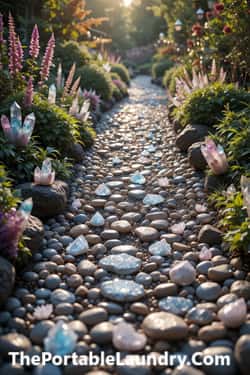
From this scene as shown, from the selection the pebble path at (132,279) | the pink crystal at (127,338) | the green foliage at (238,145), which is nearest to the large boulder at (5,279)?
the pebble path at (132,279)

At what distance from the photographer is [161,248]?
8.79ft

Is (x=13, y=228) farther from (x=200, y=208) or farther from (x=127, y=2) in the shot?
(x=127, y=2)

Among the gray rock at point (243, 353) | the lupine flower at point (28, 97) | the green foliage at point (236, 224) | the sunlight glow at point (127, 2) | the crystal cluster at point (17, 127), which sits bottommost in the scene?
the gray rock at point (243, 353)

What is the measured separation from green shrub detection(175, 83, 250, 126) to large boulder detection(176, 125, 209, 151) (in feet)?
0.55

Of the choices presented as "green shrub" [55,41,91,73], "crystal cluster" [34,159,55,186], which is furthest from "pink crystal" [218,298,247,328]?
"green shrub" [55,41,91,73]

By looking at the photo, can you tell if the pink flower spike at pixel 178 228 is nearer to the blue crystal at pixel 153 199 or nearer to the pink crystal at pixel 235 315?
the blue crystal at pixel 153 199

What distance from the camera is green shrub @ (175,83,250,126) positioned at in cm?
461

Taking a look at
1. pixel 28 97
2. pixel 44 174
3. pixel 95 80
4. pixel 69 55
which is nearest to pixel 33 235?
pixel 44 174

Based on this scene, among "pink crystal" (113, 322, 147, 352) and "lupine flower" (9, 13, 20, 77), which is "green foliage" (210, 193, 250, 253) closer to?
"pink crystal" (113, 322, 147, 352)

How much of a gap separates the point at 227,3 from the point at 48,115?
185 inches

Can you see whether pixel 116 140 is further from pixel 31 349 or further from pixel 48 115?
pixel 31 349

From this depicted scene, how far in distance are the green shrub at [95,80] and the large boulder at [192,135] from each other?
10.6ft

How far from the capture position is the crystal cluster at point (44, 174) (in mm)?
3006

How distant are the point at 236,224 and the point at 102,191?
1467 millimetres
